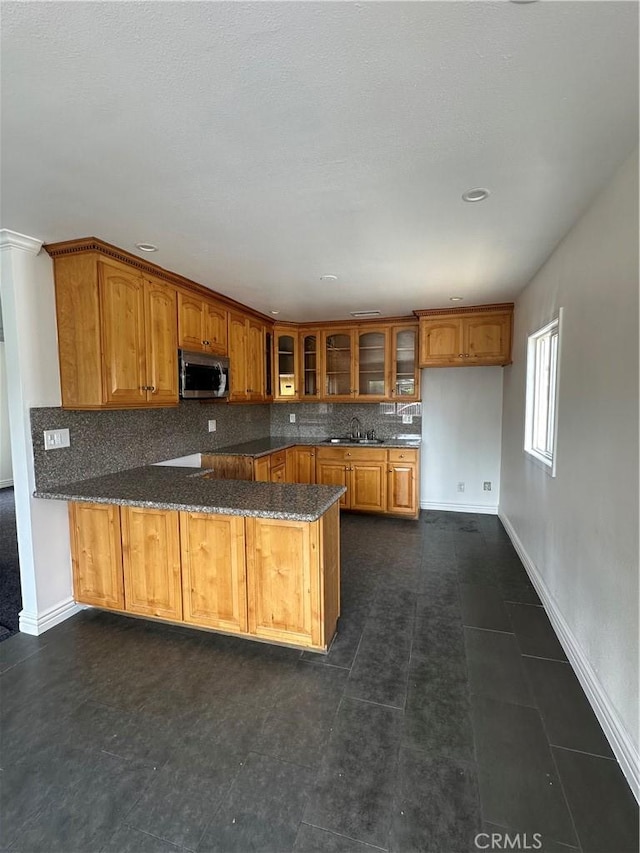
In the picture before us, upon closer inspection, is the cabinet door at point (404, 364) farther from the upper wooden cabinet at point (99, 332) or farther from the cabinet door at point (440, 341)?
the upper wooden cabinet at point (99, 332)

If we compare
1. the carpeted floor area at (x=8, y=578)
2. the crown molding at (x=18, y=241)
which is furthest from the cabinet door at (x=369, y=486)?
the crown molding at (x=18, y=241)

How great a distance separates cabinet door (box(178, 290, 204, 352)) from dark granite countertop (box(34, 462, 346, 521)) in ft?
3.70

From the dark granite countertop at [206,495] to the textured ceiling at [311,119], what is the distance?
1.51 meters

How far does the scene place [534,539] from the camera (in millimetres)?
3010

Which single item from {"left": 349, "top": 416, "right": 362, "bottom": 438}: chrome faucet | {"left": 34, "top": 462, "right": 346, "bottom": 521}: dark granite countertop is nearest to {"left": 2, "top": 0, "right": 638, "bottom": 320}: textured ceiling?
{"left": 34, "top": 462, "right": 346, "bottom": 521}: dark granite countertop

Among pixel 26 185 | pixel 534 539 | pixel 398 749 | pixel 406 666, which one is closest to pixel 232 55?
pixel 26 185

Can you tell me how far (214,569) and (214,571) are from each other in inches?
0.5

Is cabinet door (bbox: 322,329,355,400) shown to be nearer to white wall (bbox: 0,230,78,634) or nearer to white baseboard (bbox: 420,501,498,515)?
white baseboard (bbox: 420,501,498,515)

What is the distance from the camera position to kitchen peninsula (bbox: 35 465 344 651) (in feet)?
6.98

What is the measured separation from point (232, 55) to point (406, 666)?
2634mm

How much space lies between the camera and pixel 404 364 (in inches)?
184

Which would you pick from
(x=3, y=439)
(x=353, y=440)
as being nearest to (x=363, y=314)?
(x=353, y=440)

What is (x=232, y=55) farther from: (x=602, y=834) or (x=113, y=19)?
(x=602, y=834)

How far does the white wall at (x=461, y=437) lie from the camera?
470cm
